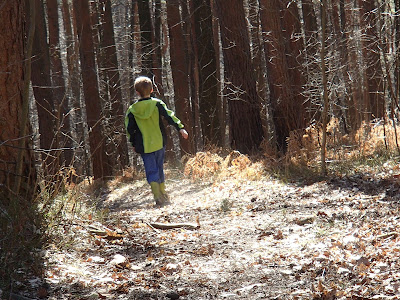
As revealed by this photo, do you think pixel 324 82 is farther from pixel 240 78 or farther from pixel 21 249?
pixel 21 249

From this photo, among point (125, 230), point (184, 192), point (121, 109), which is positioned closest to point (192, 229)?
point (125, 230)

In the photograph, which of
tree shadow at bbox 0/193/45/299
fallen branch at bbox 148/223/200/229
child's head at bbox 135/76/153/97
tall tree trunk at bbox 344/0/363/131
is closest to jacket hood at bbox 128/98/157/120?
child's head at bbox 135/76/153/97

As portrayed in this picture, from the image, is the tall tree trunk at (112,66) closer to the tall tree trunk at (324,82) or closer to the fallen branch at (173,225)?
the tall tree trunk at (324,82)

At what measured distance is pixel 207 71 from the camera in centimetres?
1501

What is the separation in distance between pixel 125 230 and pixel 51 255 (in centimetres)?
124

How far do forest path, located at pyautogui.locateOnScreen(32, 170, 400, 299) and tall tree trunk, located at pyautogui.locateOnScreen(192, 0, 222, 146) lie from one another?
7182mm

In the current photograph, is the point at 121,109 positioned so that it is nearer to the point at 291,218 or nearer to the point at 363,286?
the point at 291,218

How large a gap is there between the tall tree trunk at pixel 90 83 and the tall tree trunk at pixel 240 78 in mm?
3769

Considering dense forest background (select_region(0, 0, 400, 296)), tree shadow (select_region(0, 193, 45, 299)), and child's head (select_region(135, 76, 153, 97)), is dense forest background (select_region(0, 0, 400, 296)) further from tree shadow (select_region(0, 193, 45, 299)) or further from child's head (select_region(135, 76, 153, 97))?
child's head (select_region(135, 76, 153, 97))

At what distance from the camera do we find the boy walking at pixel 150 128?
8.46 metres

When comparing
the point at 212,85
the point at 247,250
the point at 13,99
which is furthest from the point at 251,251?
the point at 212,85

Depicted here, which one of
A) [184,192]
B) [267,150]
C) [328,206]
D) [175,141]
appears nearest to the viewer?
[328,206]

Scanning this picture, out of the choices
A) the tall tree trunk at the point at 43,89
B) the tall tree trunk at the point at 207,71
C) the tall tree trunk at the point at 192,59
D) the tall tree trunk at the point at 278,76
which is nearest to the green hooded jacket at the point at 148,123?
the tall tree trunk at the point at 278,76

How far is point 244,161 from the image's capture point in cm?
1014
